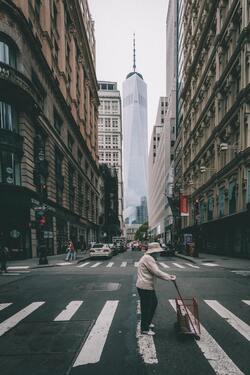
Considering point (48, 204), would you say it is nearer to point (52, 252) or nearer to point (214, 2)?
point (52, 252)

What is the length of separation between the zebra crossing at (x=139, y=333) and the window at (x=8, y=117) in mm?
20014

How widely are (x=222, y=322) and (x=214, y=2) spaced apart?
4050 centimetres

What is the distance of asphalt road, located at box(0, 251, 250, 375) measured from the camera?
17.2ft

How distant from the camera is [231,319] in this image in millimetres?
8289

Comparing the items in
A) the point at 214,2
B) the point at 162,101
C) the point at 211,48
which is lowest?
the point at 211,48

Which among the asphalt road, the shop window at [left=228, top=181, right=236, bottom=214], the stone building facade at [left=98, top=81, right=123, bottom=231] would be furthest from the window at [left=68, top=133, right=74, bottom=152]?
the stone building facade at [left=98, top=81, right=123, bottom=231]

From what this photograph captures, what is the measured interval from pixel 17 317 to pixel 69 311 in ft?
4.37

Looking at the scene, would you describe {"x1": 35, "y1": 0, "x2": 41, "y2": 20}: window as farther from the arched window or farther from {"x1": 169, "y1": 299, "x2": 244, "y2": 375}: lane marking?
{"x1": 169, "y1": 299, "x2": 244, "y2": 375}: lane marking

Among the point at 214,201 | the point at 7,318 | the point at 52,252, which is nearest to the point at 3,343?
the point at 7,318

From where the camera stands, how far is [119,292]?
1240 cm

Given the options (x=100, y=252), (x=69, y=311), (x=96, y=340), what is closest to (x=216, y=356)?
(x=96, y=340)

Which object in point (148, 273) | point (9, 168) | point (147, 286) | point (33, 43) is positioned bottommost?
point (147, 286)

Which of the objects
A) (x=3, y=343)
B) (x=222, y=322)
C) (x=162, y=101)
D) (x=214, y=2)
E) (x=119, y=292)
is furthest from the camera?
(x=162, y=101)

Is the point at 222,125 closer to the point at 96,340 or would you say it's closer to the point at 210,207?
the point at 210,207
